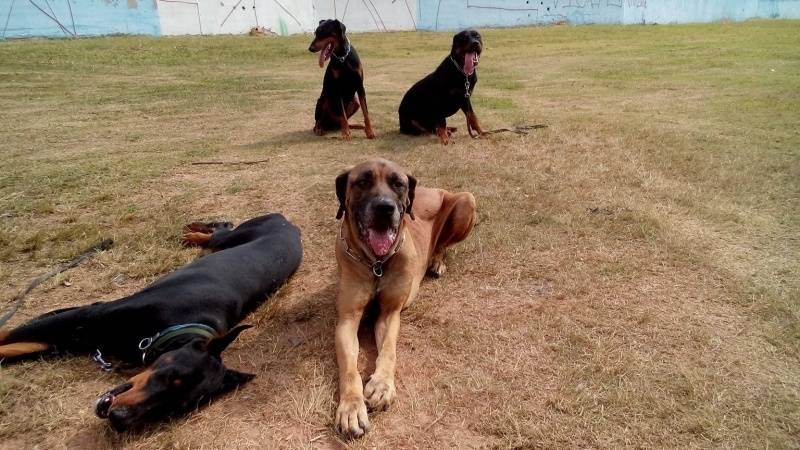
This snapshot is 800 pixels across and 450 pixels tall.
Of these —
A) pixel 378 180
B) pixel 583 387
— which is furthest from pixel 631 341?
pixel 378 180

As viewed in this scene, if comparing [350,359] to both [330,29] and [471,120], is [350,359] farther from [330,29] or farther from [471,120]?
[330,29]

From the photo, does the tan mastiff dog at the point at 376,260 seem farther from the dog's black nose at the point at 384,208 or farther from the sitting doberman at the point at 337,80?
the sitting doberman at the point at 337,80

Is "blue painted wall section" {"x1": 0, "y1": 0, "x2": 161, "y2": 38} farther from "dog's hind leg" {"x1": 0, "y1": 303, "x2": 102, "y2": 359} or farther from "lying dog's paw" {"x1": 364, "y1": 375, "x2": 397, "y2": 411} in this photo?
"lying dog's paw" {"x1": 364, "y1": 375, "x2": 397, "y2": 411}

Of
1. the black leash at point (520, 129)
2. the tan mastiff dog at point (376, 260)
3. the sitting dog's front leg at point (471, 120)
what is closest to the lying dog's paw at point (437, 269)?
the tan mastiff dog at point (376, 260)

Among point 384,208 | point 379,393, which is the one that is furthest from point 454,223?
point 379,393

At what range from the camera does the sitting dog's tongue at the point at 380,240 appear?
3273 mm

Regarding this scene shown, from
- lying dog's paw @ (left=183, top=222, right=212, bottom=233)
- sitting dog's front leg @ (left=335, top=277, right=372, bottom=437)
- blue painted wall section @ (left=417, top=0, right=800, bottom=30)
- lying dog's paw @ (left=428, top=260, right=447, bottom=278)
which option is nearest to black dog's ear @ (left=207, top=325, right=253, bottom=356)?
sitting dog's front leg @ (left=335, top=277, right=372, bottom=437)

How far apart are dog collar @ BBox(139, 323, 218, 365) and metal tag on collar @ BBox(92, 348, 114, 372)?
0.25 meters

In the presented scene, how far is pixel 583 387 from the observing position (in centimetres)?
285

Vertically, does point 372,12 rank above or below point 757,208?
above

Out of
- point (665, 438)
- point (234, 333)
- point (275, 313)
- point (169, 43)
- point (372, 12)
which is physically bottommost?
point (665, 438)

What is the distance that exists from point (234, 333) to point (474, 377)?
4.31ft

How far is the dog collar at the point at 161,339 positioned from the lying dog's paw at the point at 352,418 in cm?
92

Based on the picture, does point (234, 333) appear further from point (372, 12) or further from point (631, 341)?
point (372, 12)
